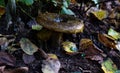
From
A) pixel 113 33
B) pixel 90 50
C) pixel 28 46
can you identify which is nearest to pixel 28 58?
pixel 28 46

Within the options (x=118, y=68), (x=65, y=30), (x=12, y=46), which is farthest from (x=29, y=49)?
(x=118, y=68)

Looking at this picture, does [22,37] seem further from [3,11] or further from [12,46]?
[3,11]

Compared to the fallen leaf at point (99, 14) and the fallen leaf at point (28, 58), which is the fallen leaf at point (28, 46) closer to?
the fallen leaf at point (28, 58)

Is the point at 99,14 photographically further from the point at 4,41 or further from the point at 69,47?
the point at 4,41

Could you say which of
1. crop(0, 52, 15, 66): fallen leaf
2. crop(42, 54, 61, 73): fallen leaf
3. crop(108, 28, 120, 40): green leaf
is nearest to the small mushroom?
crop(42, 54, 61, 73): fallen leaf

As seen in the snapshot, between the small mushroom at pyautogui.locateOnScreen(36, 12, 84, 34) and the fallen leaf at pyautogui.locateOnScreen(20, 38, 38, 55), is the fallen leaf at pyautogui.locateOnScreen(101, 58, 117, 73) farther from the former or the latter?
the fallen leaf at pyautogui.locateOnScreen(20, 38, 38, 55)
